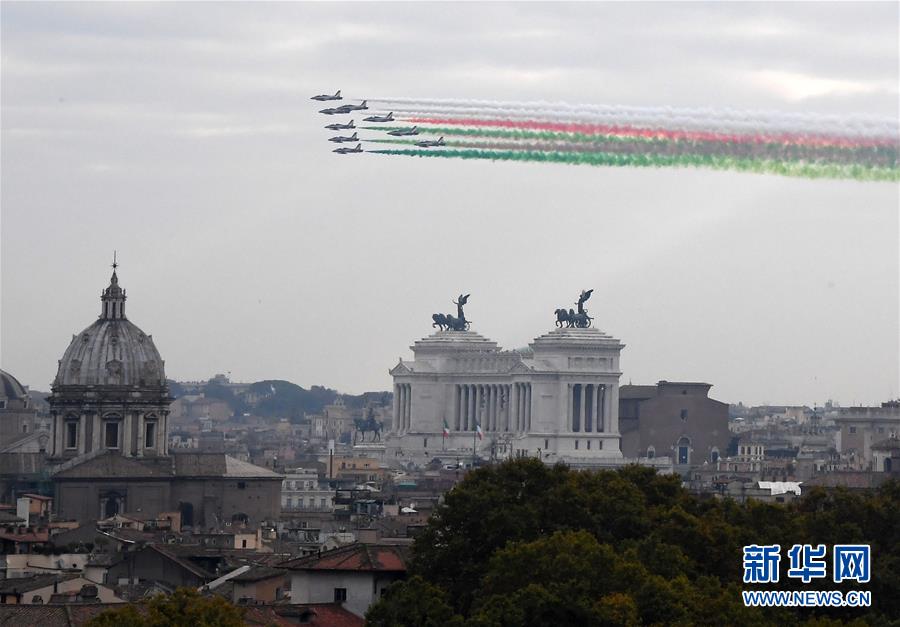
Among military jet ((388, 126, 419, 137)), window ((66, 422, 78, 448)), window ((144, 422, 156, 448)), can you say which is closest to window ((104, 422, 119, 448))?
window ((144, 422, 156, 448))

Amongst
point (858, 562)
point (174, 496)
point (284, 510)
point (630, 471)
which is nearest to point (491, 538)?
point (858, 562)

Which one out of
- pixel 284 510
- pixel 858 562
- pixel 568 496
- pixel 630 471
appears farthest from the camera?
pixel 284 510

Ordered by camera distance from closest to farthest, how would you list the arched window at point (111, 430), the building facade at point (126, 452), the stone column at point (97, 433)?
the building facade at point (126, 452) → the stone column at point (97, 433) → the arched window at point (111, 430)

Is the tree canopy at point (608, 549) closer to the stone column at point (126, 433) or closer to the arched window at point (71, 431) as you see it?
the stone column at point (126, 433)

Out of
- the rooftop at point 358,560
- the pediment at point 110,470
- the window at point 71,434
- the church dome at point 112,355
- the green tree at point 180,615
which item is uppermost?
the church dome at point 112,355

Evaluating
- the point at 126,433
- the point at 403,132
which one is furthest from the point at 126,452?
the point at 403,132

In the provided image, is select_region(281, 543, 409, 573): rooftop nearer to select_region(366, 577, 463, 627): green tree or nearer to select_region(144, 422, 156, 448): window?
select_region(366, 577, 463, 627): green tree

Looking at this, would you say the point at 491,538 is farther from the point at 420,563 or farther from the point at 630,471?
the point at 630,471

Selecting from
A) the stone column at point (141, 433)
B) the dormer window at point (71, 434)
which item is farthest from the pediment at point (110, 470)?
the dormer window at point (71, 434)
